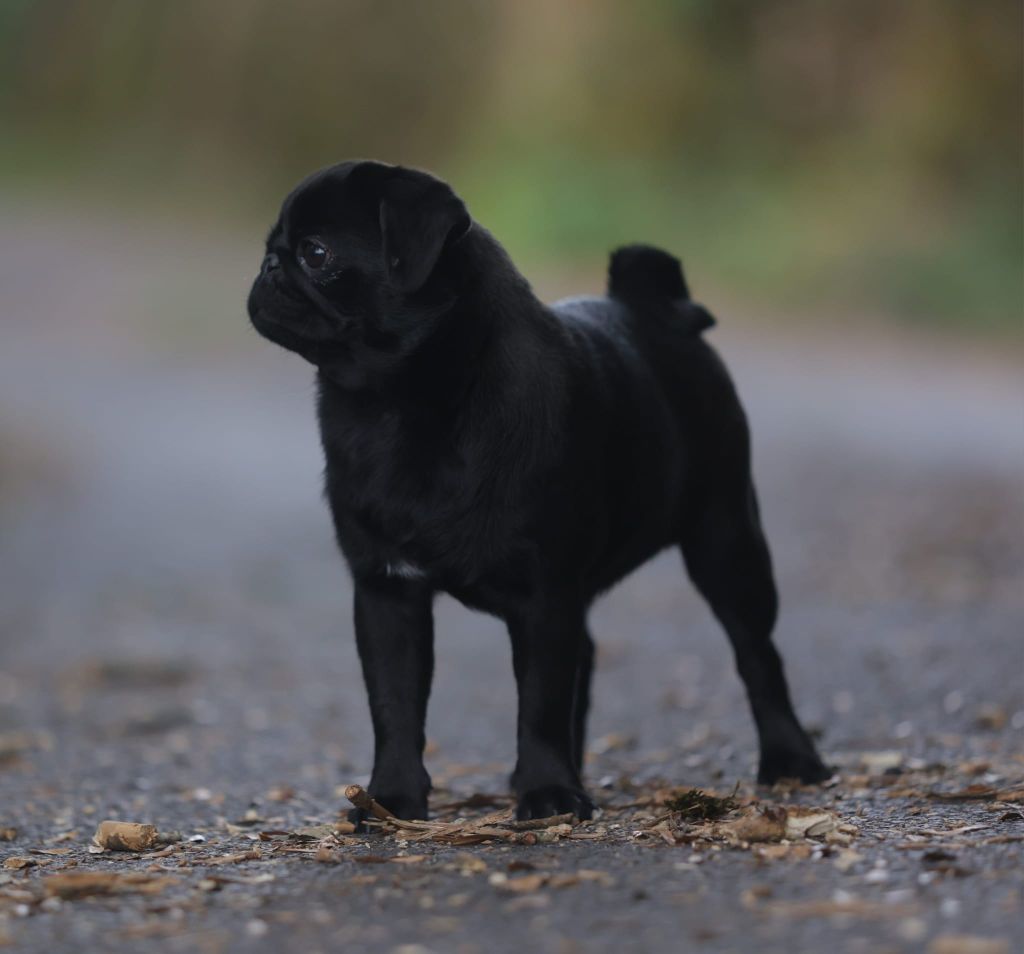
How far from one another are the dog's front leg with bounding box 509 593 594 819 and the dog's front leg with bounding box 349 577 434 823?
0.75ft

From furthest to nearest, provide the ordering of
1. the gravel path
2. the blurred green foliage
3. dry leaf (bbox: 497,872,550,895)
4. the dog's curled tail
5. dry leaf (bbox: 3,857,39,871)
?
1. the blurred green foliage
2. the dog's curled tail
3. dry leaf (bbox: 3,857,39,871)
4. dry leaf (bbox: 497,872,550,895)
5. the gravel path

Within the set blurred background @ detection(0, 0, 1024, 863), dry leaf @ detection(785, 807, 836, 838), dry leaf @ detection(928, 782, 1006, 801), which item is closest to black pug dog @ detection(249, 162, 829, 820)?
dry leaf @ detection(785, 807, 836, 838)

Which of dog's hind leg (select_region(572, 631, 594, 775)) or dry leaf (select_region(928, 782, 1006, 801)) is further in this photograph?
dog's hind leg (select_region(572, 631, 594, 775))

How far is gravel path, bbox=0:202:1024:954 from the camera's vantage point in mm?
3217

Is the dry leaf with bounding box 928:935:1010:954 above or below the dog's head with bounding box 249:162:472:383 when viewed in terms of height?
below

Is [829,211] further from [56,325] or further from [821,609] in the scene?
[821,609]

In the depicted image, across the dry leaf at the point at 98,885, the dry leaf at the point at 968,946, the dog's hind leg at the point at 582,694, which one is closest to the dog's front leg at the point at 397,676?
the dry leaf at the point at 98,885

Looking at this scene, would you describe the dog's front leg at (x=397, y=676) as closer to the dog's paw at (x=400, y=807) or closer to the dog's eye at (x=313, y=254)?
the dog's paw at (x=400, y=807)

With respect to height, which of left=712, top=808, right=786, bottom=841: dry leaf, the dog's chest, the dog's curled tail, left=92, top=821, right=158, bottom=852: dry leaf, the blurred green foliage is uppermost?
the blurred green foliage

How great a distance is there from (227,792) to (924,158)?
17411 mm

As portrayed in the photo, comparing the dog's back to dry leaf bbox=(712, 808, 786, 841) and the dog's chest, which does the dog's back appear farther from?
dry leaf bbox=(712, 808, 786, 841)

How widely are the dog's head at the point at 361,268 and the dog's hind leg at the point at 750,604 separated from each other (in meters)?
1.15

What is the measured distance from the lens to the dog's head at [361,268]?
13.2ft

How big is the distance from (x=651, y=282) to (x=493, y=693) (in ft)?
10.1
